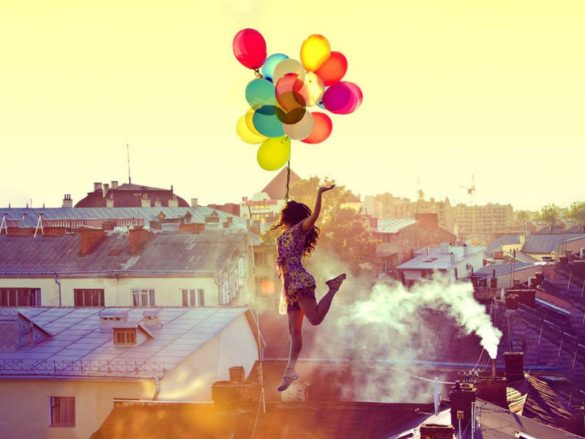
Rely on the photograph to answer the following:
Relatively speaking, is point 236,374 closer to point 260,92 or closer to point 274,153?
point 274,153

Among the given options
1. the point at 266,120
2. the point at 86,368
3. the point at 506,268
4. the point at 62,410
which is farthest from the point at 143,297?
the point at 266,120

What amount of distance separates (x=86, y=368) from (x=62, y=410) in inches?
41.3

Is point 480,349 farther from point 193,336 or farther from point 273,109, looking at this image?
point 273,109

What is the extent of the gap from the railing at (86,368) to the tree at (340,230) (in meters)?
25.4

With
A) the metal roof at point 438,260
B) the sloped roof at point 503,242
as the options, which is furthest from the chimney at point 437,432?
the sloped roof at point 503,242

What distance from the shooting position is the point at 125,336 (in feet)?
67.1

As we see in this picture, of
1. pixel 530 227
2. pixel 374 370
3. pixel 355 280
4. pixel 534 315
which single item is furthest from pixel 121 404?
Answer: pixel 530 227

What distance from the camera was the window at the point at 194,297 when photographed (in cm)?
3241

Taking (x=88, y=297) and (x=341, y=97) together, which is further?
(x=88, y=297)

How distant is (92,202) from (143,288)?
52417 millimetres

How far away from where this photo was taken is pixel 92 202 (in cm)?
8338

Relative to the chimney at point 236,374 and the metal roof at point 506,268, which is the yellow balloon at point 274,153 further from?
the metal roof at point 506,268

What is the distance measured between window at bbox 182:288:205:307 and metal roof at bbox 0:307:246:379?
833 centimetres

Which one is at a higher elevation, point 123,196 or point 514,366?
point 123,196
